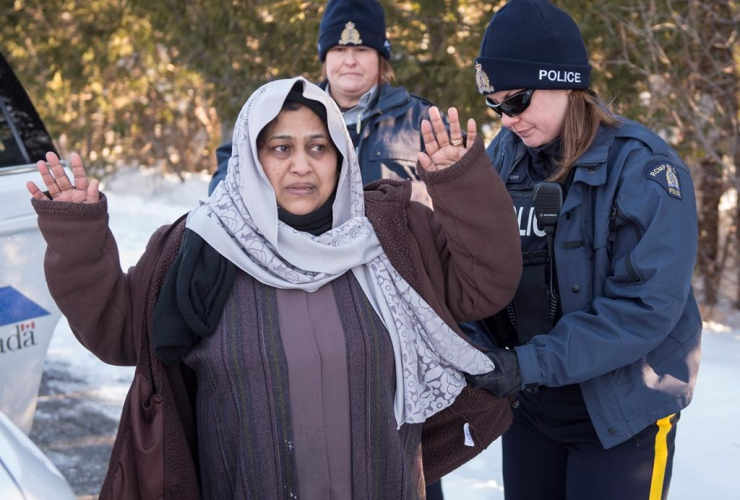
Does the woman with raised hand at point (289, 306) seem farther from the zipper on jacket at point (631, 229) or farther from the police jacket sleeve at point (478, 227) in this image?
the zipper on jacket at point (631, 229)

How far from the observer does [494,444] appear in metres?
4.45

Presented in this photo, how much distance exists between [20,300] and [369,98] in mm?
1609

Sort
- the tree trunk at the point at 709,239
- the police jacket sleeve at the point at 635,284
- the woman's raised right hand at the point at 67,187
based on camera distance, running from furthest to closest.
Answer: the tree trunk at the point at 709,239, the police jacket sleeve at the point at 635,284, the woman's raised right hand at the point at 67,187

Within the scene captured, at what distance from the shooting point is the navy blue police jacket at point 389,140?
3451 mm

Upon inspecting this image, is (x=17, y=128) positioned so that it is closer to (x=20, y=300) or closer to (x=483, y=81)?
(x=20, y=300)

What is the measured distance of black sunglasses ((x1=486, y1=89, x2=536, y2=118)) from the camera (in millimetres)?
2338

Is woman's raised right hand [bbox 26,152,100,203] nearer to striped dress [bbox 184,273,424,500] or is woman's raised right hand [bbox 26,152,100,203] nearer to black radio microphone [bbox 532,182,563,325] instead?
striped dress [bbox 184,273,424,500]

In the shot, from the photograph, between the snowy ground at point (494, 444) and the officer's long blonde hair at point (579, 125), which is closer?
the officer's long blonde hair at point (579, 125)

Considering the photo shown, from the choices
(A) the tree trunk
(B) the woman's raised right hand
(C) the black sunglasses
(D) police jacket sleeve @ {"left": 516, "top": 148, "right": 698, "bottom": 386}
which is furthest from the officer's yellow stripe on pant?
(A) the tree trunk

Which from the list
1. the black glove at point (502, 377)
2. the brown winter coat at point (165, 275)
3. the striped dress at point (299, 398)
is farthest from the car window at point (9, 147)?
the black glove at point (502, 377)

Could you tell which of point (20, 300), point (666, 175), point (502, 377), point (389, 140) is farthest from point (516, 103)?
point (20, 300)

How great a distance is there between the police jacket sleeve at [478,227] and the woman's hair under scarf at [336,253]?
5.8 inches

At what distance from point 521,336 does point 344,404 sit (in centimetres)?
64

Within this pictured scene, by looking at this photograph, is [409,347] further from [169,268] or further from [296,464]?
[169,268]
